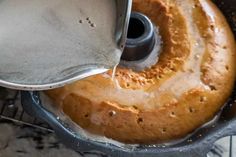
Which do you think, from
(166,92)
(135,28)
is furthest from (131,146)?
(135,28)

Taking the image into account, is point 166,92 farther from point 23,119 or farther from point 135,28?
point 23,119

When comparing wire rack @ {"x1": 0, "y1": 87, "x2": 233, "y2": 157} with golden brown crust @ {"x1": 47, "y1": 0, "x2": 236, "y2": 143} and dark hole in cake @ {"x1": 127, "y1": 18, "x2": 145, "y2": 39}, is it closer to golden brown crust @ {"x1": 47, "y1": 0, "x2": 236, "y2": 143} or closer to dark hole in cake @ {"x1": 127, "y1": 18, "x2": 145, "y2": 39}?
golden brown crust @ {"x1": 47, "y1": 0, "x2": 236, "y2": 143}

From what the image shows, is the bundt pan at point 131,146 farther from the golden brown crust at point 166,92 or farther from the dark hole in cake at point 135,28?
the dark hole in cake at point 135,28

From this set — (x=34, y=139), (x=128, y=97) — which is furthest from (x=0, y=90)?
(x=128, y=97)

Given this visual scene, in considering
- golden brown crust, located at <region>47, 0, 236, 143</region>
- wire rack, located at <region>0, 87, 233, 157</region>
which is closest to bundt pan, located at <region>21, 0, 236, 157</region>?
golden brown crust, located at <region>47, 0, 236, 143</region>

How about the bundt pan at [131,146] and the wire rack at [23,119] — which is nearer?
the bundt pan at [131,146]

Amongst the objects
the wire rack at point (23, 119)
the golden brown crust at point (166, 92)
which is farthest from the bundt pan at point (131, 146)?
the wire rack at point (23, 119)

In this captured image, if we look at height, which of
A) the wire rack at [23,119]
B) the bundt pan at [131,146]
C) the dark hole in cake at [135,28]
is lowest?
the wire rack at [23,119]
